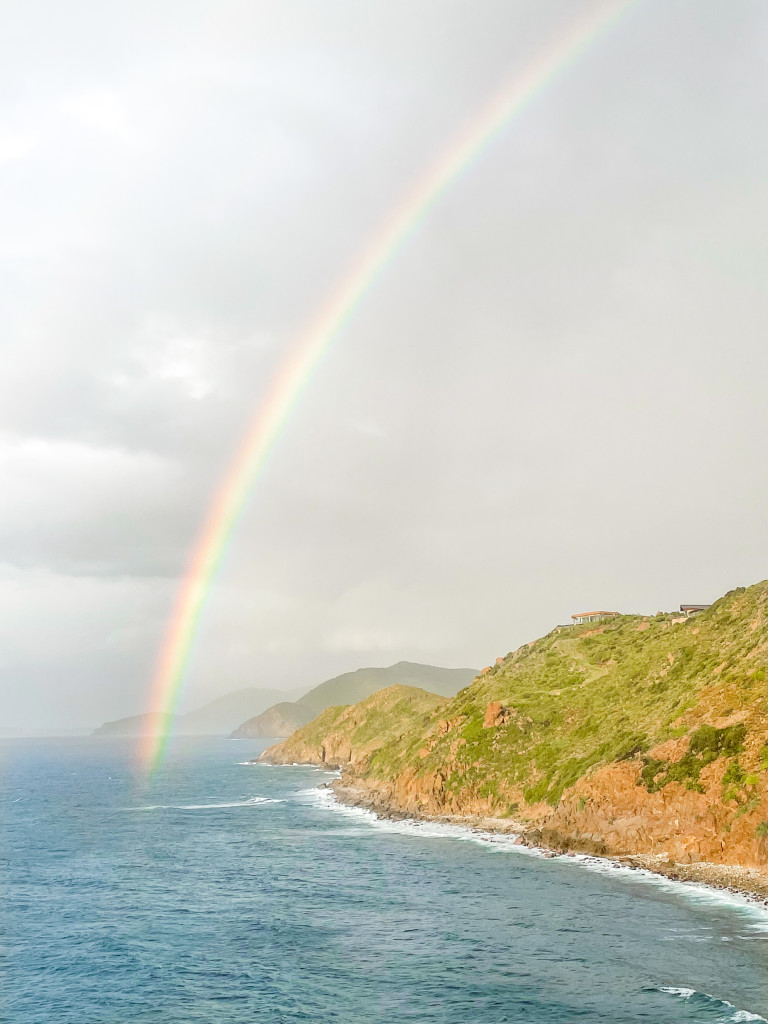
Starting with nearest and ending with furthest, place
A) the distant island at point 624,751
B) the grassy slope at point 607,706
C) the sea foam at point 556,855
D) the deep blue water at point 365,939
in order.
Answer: the deep blue water at point 365,939, the sea foam at point 556,855, the distant island at point 624,751, the grassy slope at point 607,706

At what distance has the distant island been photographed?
317 ft

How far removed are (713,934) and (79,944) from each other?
5904 cm

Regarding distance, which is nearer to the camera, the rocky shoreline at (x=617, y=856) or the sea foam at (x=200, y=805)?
the rocky shoreline at (x=617, y=856)

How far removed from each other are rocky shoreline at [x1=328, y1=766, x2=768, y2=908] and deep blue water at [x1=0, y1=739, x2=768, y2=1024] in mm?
4434

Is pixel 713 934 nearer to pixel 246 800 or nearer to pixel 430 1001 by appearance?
pixel 430 1001

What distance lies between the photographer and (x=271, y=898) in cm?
8888

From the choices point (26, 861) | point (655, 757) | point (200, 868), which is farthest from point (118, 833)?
point (655, 757)

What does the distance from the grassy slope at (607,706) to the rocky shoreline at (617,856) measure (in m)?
6.45

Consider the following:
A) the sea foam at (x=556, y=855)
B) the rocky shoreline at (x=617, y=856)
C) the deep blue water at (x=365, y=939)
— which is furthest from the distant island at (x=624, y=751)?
the deep blue water at (x=365, y=939)

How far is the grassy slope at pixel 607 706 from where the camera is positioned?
11419 centimetres

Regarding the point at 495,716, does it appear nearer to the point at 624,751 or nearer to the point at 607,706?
the point at 607,706

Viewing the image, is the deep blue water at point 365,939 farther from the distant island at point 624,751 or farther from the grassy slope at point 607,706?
the grassy slope at point 607,706

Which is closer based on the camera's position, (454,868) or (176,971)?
(176,971)

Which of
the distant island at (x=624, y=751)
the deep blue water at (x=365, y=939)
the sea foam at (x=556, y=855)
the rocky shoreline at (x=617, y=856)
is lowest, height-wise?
the deep blue water at (x=365, y=939)
